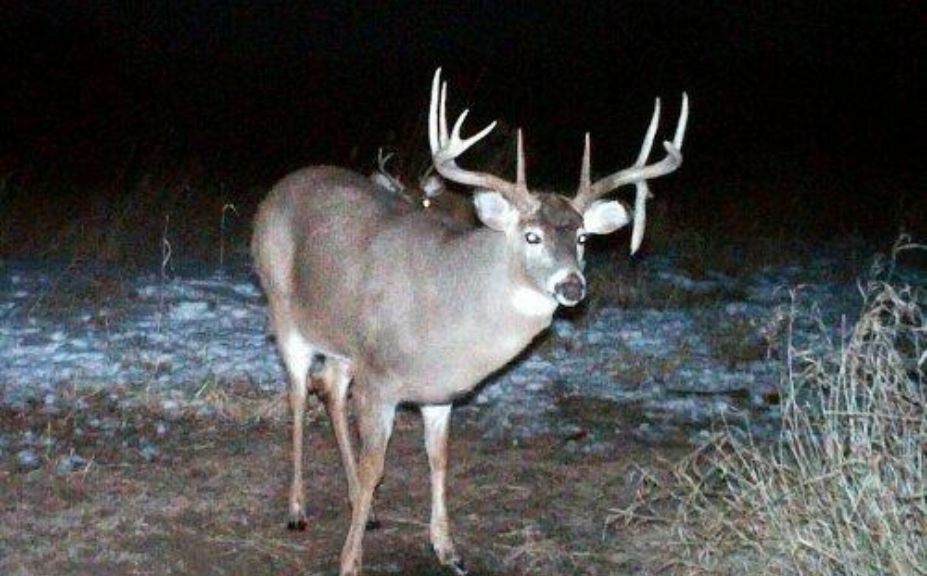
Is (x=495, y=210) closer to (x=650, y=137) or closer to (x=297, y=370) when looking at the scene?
(x=650, y=137)

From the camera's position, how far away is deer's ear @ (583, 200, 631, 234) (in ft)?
20.4

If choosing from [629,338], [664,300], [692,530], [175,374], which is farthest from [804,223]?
[692,530]

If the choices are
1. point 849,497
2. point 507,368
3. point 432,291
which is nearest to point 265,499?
Result: point 432,291

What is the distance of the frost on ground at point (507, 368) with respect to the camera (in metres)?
8.44

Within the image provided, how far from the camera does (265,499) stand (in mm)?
6992

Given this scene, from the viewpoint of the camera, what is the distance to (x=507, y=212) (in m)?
6.09

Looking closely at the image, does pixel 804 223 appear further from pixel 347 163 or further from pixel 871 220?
pixel 347 163

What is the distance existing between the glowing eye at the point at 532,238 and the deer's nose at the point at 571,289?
288mm

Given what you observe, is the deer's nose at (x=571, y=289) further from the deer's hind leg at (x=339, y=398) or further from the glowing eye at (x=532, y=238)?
the deer's hind leg at (x=339, y=398)

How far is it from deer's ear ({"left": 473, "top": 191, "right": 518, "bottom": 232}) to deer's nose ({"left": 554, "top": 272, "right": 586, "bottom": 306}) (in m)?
0.52

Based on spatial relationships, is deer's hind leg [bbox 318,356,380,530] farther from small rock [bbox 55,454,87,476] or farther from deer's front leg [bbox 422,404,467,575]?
small rock [bbox 55,454,87,476]

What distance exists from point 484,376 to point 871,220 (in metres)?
11.2

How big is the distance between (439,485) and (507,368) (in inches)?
109

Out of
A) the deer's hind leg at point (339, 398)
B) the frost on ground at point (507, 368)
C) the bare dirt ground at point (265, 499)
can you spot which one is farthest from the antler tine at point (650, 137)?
the frost on ground at point (507, 368)
